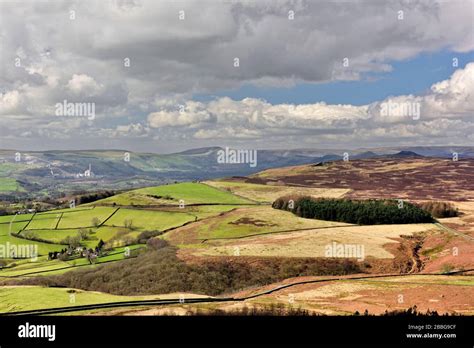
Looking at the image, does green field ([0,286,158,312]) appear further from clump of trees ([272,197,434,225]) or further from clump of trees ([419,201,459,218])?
clump of trees ([419,201,459,218])

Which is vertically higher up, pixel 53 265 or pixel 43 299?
pixel 43 299

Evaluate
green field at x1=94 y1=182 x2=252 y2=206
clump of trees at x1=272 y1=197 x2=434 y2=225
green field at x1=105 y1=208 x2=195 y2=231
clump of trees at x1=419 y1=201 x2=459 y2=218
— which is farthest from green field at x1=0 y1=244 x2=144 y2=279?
clump of trees at x1=419 y1=201 x2=459 y2=218

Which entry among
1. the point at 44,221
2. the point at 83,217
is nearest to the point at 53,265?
the point at 83,217

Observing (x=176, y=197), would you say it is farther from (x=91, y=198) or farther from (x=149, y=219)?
(x=149, y=219)

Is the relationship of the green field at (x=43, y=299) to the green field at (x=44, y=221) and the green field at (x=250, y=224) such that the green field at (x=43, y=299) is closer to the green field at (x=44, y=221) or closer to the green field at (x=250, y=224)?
the green field at (x=250, y=224)

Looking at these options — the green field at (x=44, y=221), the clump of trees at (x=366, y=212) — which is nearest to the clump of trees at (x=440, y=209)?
the clump of trees at (x=366, y=212)

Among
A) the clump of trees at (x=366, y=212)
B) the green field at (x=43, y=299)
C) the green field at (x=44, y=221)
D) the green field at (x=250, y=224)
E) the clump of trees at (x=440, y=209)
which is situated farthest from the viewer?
the green field at (x=44, y=221)
